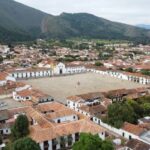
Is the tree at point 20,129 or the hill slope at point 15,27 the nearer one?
the tree at point 20,129

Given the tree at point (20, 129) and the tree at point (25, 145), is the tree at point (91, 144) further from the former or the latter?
the tree at point (20, 129)

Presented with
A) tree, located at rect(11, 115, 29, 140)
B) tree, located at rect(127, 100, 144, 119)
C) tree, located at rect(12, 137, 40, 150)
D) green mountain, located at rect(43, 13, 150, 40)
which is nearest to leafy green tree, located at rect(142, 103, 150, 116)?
tree, located at rect(127, 100, 144, 119)

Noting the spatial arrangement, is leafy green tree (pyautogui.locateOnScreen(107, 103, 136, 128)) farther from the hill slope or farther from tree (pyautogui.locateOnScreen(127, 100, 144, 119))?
the hill slope

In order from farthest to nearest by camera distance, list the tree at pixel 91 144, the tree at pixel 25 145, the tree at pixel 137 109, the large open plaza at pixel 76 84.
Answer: the large open plaza at pixel 76 84
the tree at pixel 137 109
the tree at pixel 25 145
the tree at pixel 91 144

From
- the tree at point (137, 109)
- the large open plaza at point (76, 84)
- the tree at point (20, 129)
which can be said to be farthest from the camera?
the large open plaza at point (76, 84)

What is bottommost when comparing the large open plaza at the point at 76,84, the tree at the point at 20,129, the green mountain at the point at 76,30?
the large open plaza at the point at 76,84

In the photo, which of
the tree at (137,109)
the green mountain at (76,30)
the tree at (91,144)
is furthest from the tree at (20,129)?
the green mountain at (76,30)

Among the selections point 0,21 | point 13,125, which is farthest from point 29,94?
point 0,21

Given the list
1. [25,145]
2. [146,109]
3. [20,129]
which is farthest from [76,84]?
[25,145]

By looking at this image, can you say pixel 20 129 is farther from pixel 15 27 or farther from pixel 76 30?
pixel 76 30
